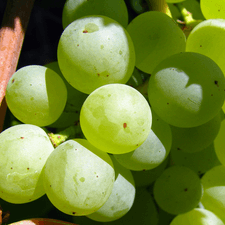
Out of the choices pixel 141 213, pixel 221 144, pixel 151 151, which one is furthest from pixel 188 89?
pixel 141 213

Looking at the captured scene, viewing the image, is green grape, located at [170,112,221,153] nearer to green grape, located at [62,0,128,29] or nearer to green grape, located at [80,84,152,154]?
green grape, located at [80,84,152,154]

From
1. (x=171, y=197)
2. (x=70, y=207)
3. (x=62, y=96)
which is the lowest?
(x=171, y=197)

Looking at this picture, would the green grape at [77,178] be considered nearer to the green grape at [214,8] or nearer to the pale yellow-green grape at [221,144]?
the pale yellow-green grape at [221,144]

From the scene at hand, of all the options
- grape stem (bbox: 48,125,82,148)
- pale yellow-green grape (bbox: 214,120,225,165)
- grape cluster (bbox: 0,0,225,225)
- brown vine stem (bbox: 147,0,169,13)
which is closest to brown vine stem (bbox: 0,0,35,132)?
grape cluster (bbox: 0,0,225,225)

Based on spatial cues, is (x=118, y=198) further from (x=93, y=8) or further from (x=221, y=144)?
(x=93, y=8)

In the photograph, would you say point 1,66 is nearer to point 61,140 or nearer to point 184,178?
point 61,140

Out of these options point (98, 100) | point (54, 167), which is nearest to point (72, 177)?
point (54, 167)

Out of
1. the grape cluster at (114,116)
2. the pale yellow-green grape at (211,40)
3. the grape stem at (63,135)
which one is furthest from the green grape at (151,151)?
the pale yellow-green grape at (211,40)

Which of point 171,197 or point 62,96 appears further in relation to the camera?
point 171,197
